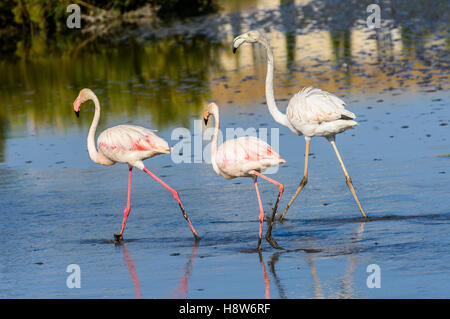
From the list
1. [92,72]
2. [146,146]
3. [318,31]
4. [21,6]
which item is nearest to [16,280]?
[146,146]

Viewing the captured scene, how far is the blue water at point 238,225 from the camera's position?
256 inches

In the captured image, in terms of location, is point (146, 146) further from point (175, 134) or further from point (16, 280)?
point (175, 134)

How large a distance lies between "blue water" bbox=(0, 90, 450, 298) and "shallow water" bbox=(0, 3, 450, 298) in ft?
0.07

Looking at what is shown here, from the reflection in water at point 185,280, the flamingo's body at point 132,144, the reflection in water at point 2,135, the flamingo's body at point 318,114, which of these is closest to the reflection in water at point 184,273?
the reflection in water at point 185,280

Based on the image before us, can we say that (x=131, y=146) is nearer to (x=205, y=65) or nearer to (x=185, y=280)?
(x=185, y=280)

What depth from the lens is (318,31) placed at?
1104 inches

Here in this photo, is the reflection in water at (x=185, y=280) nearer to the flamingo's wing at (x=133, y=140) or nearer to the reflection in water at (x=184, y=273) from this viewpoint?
the reflection in water at (x=184, y=273)

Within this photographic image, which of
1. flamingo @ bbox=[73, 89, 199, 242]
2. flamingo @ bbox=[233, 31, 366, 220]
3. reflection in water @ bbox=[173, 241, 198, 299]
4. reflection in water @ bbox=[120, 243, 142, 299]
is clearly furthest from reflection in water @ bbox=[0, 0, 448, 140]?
reflection in water @ bbox=[173, 241, 198, 299]

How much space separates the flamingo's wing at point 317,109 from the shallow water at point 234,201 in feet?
2.96

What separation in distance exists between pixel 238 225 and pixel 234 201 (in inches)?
38.2

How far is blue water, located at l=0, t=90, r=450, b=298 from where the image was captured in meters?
6.50

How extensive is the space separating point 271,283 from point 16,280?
2080 millimetres

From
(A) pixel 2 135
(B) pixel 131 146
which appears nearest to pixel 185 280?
(B) pixel 131 146

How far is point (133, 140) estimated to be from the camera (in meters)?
8.51
